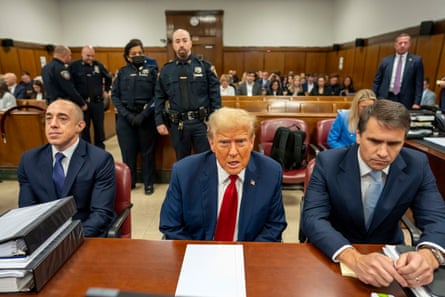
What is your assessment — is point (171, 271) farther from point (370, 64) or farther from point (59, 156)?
point (370, 64)

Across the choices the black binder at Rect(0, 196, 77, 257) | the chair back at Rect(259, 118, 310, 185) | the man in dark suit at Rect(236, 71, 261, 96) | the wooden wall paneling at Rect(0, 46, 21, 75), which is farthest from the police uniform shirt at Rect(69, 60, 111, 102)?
the wooden wall paneling at Rect(0, 46, 21, 75)

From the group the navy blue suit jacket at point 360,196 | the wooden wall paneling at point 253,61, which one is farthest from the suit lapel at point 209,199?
the wooden wall paneling at point 253,61

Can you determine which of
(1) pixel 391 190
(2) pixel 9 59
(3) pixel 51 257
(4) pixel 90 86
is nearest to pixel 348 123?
(1) pixel 391 190

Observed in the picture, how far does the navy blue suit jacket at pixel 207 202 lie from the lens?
4.60 ft

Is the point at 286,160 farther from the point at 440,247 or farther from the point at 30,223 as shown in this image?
the point at 30,223

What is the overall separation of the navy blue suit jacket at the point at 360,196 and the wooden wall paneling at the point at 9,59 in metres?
10.3

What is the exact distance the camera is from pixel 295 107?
568 centimetres

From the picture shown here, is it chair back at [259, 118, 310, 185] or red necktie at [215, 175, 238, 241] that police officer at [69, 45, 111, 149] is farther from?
red necktie at [215, 175, 238, 241]

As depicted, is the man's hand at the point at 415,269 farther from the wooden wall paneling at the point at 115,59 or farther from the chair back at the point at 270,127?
the wooden wall paneling at the point at 115,59

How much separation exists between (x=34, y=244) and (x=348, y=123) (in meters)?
2.72

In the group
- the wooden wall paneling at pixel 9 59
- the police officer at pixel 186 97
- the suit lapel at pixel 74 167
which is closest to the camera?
the suit lapel at pixel 74 167

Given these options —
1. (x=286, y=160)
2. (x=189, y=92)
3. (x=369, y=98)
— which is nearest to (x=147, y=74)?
(x=189, y=92)

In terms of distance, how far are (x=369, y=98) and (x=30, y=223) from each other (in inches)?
106

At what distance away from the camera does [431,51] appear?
5.75 m
